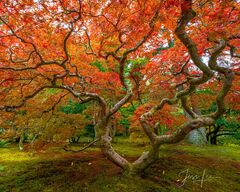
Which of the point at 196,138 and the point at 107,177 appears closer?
the point at 107,177

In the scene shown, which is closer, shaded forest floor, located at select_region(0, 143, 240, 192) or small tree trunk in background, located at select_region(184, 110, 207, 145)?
shaded forest floor, located at select_region(0, 143, 240, 192)

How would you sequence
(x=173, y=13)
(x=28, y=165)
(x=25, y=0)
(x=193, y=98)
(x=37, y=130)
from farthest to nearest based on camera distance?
(x=193, y=98) → (x=37, y=130) → (x=28, y=165) → (x=173, y=13) → (x=25, y=0)

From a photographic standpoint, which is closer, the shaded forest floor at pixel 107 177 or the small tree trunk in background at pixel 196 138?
the shaded forest floor at pixel 107 177

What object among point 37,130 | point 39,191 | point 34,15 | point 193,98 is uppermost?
point 34,15

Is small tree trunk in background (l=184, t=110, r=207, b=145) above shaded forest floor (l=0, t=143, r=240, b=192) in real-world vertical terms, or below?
above

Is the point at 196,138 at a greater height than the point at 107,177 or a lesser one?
greater

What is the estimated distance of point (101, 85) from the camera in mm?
9906

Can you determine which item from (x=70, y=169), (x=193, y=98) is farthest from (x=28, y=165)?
(x=193, y=98)

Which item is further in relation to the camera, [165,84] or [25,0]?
[165,84]

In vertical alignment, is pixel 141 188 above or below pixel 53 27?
below

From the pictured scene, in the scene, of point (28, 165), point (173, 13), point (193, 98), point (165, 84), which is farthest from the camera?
point (193, 98)

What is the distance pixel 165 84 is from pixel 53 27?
5.19 meters

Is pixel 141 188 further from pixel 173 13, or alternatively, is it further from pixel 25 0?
pixel 25 0

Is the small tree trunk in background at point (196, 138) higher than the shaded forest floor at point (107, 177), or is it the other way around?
the small tree trunk in background at point (196, 138)
